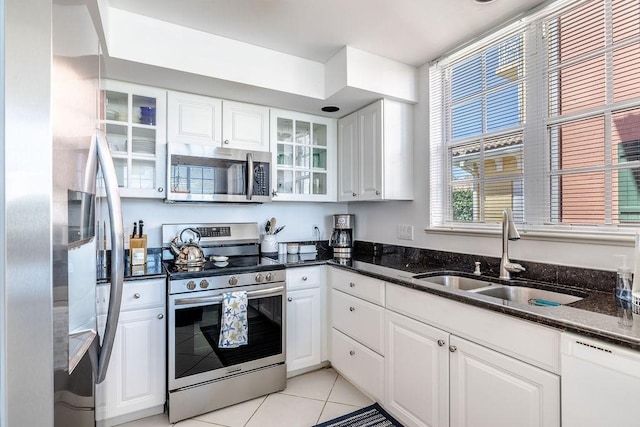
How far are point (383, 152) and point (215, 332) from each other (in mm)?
1784

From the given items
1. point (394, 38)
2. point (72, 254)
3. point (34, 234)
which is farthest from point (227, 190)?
point (34, 234)

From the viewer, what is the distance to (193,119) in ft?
8.05

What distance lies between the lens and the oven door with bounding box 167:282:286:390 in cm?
202

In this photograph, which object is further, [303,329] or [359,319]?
[303,329]

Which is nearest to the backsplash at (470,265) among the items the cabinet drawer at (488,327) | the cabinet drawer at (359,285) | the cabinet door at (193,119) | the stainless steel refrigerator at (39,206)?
the cabinet drawer at (359,285)

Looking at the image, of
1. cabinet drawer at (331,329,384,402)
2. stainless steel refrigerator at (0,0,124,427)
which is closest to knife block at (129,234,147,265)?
cabinet drawer at (331,329,384,402)

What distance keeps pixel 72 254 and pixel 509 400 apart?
5.33 ft

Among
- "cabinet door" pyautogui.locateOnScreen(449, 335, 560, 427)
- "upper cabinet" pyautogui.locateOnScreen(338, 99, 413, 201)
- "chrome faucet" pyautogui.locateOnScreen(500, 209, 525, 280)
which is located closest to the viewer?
"cabinet door" pyautogui.locateOnScreen(449, 335, 560, 427)

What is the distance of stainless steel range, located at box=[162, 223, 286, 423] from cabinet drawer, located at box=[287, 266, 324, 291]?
0.13 m

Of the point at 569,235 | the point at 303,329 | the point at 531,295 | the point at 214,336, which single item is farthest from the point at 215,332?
the point at 569,235

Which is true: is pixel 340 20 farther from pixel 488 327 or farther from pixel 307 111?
pixel 488 327

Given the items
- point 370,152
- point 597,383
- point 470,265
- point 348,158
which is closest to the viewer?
point 597,383

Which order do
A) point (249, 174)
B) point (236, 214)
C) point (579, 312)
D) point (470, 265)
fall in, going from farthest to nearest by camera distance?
point (236, 214)
point (249, 174)
point (470, 265)
point (579, 312)

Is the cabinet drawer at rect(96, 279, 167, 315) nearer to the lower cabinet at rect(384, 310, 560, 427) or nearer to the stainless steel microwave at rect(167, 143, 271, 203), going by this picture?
the stainless steel microwave at rect(167, 143, 271, 203)
